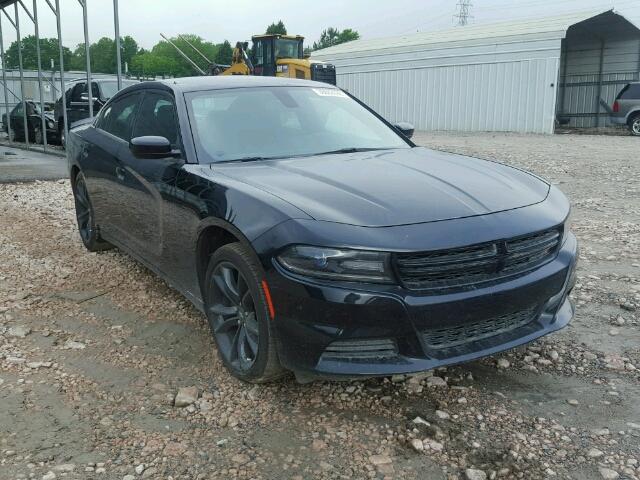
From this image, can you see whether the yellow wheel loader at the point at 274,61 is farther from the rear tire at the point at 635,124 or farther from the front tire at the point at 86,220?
the front tire at the point at 86,220

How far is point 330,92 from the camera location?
15.4 feet

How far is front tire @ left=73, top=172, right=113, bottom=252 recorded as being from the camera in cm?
550

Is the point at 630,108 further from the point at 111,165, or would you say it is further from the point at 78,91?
the point at 111,165

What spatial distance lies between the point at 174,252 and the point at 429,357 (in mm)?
1785

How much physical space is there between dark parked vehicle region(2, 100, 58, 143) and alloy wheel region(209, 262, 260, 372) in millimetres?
14935

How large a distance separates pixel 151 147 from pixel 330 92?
1.55 metres

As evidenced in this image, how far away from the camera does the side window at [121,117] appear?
472 cm

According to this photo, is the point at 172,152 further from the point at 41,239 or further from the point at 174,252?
the point at 41,239

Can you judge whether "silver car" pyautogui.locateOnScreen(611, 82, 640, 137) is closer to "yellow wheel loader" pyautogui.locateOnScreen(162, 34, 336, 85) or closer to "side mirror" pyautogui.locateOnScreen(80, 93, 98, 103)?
"yellow wheel loader" pyautogui.locateOnScreen(162, 34, 336, 85)

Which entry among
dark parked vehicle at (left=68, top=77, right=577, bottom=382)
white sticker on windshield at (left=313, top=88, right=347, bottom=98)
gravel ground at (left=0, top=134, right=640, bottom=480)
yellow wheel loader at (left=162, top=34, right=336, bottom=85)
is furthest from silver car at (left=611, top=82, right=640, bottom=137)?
dark parked vehicle at (left=68, top=77, right=577, bottom=382)

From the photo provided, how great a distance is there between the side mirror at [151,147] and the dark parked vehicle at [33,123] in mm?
14170

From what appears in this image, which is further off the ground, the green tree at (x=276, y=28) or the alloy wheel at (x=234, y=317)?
the green tree at (x=276, y=28)

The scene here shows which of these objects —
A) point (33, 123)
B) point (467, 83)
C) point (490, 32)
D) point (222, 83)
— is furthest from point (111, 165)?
point (490, 32)

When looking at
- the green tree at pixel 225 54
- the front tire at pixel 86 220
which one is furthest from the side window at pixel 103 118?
the green tree at pixel 225 54
